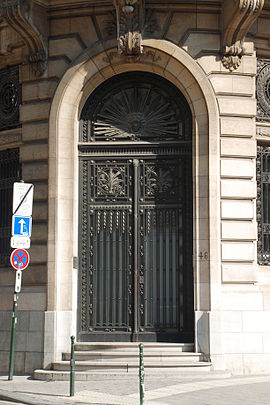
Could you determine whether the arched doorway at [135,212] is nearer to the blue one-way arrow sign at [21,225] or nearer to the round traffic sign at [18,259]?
the blue one-way arrow sign at [21,225]

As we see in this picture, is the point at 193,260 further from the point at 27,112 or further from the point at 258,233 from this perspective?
the point at 27,112

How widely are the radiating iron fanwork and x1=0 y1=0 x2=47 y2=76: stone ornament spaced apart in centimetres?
102

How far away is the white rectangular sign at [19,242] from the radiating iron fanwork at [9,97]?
4245mm

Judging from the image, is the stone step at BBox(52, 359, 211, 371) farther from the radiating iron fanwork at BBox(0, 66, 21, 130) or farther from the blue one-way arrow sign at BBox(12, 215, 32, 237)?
the radiating iron fanwork at BBox(0, 66, 21, 130)

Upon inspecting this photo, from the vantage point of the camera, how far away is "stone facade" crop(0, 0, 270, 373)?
60.1 ft

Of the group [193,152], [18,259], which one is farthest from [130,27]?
[18,259]

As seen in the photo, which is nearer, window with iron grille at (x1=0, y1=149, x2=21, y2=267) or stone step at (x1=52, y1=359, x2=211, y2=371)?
stone step at (x1=52, y1=359, x2=211, y2=371)

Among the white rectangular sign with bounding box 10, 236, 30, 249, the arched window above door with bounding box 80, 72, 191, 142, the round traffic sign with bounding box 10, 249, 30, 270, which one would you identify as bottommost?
the round traffic sign with bounding box 10, 249, 30, 270

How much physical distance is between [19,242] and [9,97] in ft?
16.9

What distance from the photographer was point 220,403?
1372 centimetres

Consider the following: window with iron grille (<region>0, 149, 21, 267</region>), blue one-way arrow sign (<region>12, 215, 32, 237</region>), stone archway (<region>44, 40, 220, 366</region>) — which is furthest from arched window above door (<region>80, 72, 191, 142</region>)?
blue one-way arrow sign (<region>12, 215, 32, 237</region>)

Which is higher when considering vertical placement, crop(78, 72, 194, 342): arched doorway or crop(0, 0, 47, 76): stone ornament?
crop(0, 0, 47, 76): stone ornament

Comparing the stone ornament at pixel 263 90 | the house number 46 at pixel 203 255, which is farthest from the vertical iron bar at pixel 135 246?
the stone ornament at pixel 263 90

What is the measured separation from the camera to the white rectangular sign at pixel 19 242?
17.0 m
